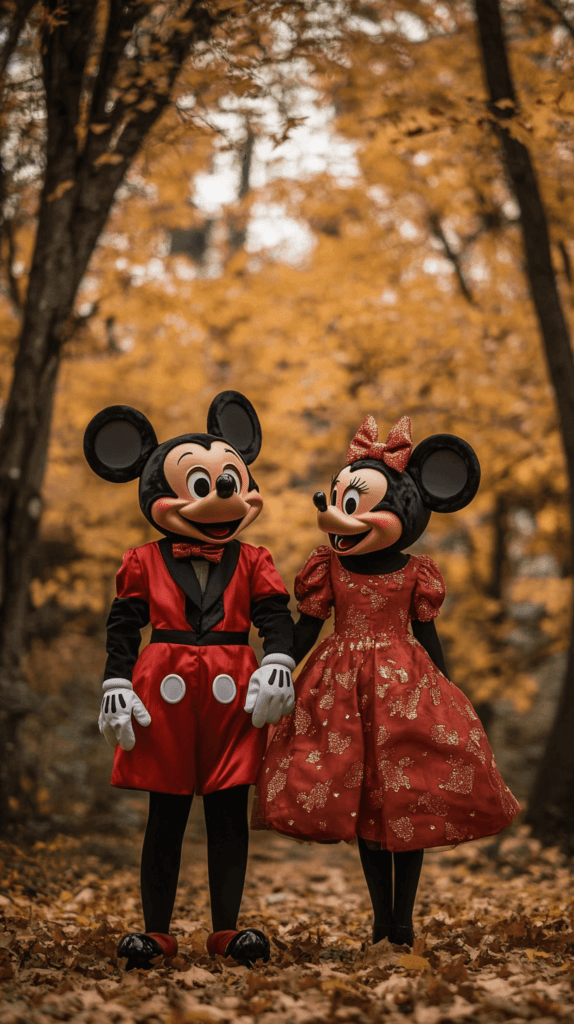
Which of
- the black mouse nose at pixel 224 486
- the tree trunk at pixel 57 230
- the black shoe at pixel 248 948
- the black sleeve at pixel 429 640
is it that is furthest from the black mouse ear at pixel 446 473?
the tree trunk at pixel 57 230

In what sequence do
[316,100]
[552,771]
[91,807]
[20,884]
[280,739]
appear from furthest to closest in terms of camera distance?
[91,807] < [316,100] < [552,771] < [20,884] < [280,739]

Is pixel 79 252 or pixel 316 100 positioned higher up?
pixel 316 100

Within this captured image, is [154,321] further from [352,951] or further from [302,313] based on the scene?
[352,951]

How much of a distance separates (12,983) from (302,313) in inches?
267

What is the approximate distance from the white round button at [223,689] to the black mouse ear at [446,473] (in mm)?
1029

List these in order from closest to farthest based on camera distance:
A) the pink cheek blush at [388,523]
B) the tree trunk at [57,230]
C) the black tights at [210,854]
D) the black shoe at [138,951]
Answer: the black shoe at [138,951], the black tights at [210,854], the pink cheek blush at [388,523], the tree trunk at [57,230]

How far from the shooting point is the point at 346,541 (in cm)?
317

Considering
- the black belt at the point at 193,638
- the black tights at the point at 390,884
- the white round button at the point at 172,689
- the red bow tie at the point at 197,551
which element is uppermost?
the red bow tie at the point at 197,551

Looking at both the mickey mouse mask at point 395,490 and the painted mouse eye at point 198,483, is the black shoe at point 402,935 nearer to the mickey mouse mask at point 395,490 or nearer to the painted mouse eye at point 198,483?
the mickey mouse mask at point 395,490

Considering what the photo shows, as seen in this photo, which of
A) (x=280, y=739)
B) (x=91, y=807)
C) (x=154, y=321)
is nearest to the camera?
(x=280, y=739)

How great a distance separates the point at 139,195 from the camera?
7488mm

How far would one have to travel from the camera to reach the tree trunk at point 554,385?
18.0 ft

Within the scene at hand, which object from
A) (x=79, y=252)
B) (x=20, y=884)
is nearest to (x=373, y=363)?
(x=79, y=252)

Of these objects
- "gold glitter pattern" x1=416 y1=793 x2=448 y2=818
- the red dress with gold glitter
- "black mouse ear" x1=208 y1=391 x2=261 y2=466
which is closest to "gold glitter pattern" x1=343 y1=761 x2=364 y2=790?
the red dress with gold glitter
